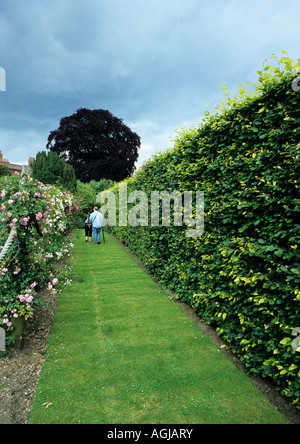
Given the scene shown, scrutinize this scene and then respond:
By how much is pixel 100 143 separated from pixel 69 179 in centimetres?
1606

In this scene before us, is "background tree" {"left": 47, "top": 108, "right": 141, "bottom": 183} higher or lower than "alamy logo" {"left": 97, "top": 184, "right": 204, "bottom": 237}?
higher

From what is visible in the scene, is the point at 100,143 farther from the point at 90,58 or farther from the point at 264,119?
the point at 264,119

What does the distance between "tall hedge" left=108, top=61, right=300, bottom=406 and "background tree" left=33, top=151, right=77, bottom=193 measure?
1518 cm

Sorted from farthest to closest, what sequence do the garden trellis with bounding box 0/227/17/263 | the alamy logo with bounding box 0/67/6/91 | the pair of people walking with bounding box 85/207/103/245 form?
the pair of people walking with bounding box 85/207/103/245
the garden trellis with bounding box 0/227/17/263
the alamy logo with bounding box 0/67/6/91

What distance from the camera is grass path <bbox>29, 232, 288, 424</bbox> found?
2.68 metres

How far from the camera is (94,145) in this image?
3388 cm

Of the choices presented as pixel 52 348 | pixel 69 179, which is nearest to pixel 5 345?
pixel 52 348

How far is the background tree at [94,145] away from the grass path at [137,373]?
28.5 meters

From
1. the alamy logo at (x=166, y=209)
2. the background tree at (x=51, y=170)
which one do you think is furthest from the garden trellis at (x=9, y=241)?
the background tree at (x=51, y=170)

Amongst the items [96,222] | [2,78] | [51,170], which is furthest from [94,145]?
[2,78]

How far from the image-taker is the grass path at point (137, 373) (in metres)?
2.68

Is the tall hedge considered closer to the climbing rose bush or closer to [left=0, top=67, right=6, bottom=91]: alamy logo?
the climbing rose bush

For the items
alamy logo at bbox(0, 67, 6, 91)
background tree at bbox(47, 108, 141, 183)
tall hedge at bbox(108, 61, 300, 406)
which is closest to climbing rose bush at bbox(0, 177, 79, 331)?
alamy logo at bbox(0, 67, 6, 91)

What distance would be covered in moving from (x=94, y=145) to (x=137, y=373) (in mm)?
33852
